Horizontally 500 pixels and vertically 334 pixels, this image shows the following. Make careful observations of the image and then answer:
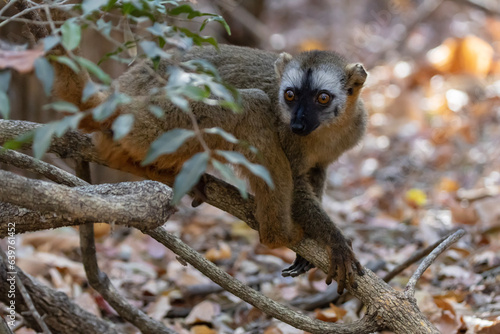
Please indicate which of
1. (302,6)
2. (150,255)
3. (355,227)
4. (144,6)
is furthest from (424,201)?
(302,6)

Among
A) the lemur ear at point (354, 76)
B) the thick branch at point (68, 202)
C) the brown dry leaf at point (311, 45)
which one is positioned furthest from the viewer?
the brown dry leaf at point (311, 45)

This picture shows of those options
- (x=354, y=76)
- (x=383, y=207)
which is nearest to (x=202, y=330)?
(x=354, y=76)

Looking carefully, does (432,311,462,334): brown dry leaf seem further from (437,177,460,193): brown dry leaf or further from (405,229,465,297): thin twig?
(437,177,460,193): brown dry leaf

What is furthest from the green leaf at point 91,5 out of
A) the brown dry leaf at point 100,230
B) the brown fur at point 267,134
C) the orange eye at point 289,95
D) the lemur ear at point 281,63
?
the brown dry leaf at point 100,230

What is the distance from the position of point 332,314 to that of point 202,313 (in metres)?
1.26

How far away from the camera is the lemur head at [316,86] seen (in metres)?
4.94

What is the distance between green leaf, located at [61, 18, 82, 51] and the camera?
2.27 meters

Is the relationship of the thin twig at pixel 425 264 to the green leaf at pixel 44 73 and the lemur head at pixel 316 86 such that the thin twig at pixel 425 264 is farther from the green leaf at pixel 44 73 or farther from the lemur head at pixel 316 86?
the green leaf at pixel 44 73

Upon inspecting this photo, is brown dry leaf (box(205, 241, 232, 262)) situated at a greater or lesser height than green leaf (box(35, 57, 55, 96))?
greater

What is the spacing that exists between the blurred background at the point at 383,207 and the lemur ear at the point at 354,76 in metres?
1.92

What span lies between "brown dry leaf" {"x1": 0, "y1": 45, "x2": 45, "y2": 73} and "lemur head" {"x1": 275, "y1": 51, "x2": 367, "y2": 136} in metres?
2.73

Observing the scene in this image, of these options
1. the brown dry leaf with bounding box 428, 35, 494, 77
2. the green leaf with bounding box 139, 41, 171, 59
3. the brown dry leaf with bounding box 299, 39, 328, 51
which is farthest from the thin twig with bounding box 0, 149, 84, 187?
the brown dry leaf with bounding box 299, 39, 328, 51

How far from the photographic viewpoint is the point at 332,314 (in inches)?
204

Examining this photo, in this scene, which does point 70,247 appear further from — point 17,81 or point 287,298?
point 287,298
